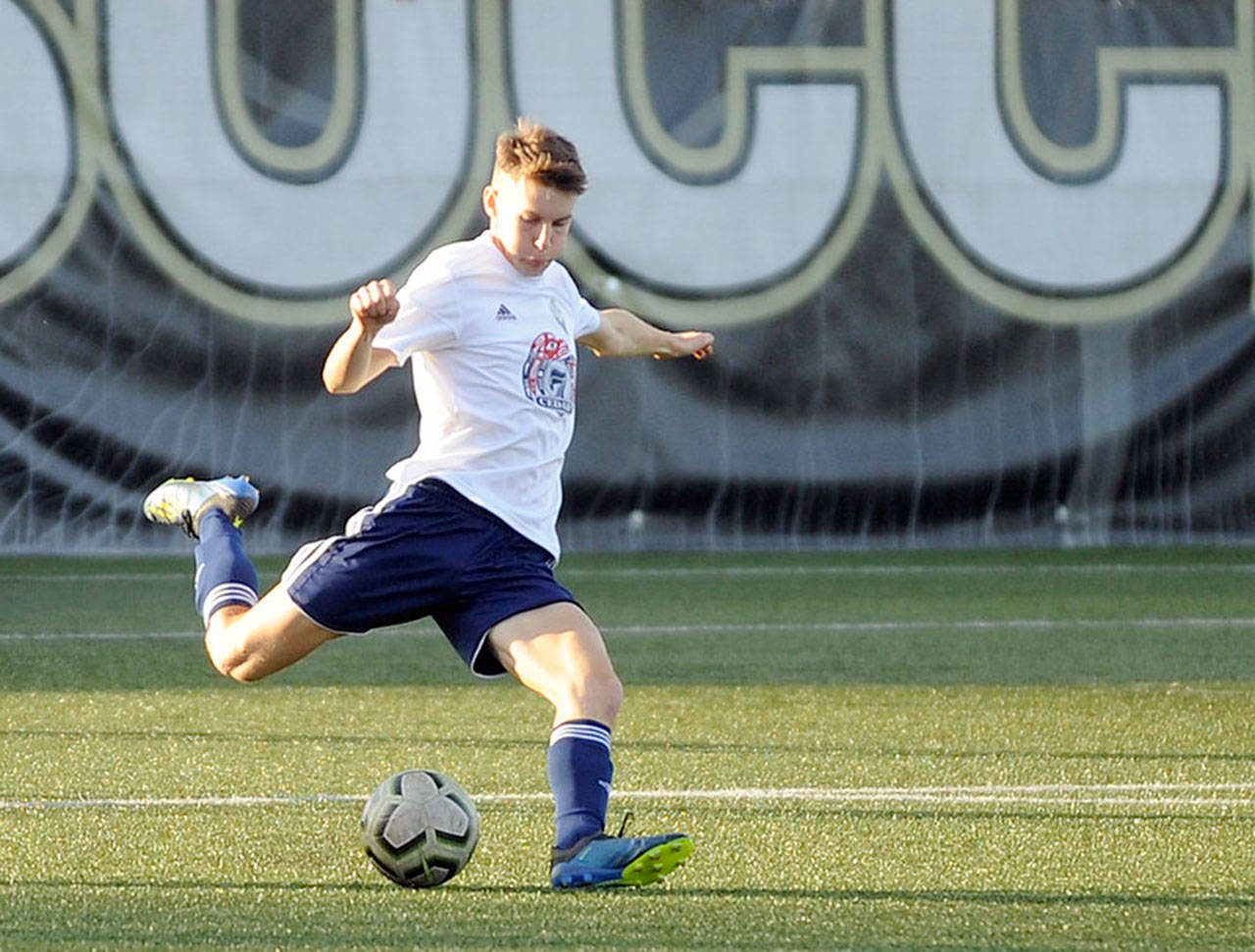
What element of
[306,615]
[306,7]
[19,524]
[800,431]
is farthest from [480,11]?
[306,615]

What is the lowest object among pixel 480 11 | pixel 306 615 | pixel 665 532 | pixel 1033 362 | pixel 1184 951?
pixel 665 532

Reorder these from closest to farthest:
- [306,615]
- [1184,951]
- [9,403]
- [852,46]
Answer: [1184,951] → [306,615] → [9,403] → [852,46]

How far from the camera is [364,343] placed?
4098mm

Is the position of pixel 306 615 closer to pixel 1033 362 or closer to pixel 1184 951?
pixel 1184 951

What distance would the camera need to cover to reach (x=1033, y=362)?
40.9ft

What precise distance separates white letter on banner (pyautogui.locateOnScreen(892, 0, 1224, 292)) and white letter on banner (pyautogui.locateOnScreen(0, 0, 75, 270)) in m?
4.40

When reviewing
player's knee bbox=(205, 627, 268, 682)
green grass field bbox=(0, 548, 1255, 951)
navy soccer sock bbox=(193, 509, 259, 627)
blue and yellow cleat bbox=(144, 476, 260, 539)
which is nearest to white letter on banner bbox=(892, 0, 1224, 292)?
green grass field bbox=(0, 548, 1255, 951)

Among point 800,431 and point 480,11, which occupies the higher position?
point 480,11

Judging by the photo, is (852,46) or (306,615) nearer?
(306,615)

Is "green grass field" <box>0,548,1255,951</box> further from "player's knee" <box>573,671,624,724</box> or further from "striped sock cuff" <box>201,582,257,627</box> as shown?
"striped sock cuff" <box>201,582,257,627</box>

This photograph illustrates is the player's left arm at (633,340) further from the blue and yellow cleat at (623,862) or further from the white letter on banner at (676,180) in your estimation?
the white letter on banner at (676,180)

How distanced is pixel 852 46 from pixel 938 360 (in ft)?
5.73

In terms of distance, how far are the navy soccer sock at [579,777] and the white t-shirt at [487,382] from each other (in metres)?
0.40

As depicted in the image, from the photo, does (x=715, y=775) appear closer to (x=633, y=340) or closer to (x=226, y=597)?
(x=633, y=340)
